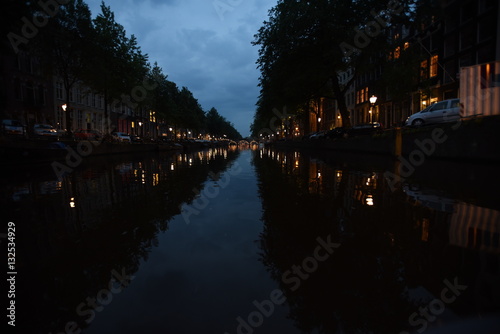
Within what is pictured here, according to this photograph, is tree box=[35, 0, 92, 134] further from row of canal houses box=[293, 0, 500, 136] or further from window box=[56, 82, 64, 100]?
row of canal houses box=[293, 0, 500, 136]

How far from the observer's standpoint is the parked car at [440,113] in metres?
19.1

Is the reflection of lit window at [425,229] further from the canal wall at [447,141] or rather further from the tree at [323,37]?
the tree at [323,37]

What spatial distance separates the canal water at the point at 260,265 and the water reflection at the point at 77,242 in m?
0.02

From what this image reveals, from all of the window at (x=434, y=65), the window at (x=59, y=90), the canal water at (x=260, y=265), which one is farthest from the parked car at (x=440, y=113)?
the window at (x=59, y=90)

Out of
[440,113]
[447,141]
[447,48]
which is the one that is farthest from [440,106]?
[447,48]

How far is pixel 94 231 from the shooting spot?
4215mm

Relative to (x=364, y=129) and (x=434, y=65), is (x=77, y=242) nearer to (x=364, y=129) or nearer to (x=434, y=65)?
(x=364, y=129)

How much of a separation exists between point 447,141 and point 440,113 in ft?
22.2

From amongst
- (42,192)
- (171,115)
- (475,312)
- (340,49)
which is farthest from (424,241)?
(171,115)

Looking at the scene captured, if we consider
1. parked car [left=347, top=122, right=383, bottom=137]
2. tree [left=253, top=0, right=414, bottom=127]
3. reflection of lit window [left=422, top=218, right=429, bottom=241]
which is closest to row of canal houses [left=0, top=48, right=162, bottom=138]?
tree [left=253, top=0, right=414, bottom=127]

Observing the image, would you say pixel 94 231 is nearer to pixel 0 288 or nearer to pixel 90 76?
pixel 0 288

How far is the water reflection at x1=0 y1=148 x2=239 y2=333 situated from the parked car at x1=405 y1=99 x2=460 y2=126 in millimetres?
18334

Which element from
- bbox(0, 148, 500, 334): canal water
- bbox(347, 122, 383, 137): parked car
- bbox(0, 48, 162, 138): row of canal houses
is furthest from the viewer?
bbox(0, 48, 162, 138): row of canal houses

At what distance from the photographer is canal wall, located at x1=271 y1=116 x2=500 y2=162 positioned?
1171 cm
